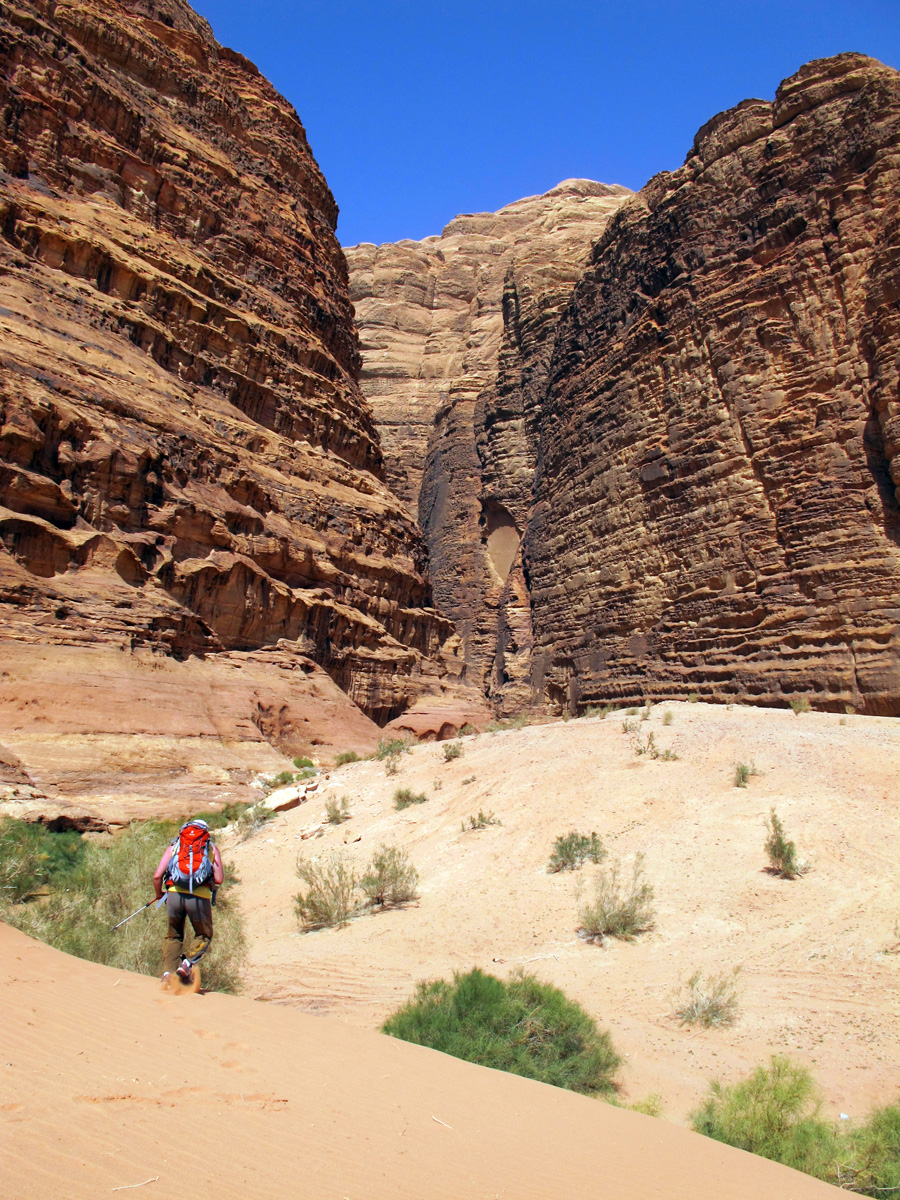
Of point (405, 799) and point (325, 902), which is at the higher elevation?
point (405, 799)

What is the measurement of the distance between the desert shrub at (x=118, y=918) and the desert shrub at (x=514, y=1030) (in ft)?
5.63

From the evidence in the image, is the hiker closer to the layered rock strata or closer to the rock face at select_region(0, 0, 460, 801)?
the rock face at select_region(0, 0, 460, 801)

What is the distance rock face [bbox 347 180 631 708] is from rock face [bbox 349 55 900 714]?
32.8ft

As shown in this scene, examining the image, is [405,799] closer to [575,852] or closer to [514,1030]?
[575,852]

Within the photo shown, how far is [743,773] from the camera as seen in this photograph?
8391 mm

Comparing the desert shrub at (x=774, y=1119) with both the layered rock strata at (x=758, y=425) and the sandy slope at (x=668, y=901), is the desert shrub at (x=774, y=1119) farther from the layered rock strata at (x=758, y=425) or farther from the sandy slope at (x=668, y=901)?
the layered rock strata at (x=758, y=425)

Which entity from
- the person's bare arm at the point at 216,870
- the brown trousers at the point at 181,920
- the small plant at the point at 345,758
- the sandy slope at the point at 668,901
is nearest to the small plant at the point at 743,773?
the sandy slope at the point at 668,901

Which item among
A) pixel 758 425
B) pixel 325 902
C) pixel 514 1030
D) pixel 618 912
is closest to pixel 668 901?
pixel 618 912

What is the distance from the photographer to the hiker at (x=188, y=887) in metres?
4.92

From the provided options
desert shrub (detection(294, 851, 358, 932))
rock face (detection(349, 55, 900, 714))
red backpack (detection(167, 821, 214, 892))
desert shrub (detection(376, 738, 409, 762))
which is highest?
rock face (detection(349, 55, 900, 714))

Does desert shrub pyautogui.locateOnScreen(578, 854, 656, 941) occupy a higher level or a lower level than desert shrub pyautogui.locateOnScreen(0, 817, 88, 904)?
lower

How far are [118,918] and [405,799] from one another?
5.00m

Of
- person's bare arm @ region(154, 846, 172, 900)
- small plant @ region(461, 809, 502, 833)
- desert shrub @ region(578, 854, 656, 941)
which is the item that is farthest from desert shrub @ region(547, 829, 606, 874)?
person's bare arm @ region(154, 846, 172, 900)

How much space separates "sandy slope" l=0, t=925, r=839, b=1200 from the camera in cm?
245
